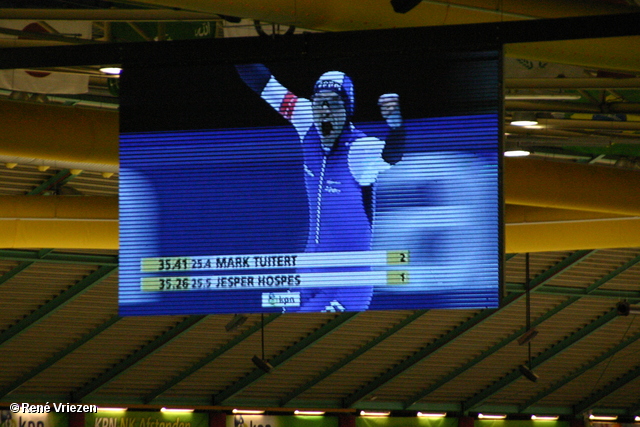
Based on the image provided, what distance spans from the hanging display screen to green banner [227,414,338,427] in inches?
811

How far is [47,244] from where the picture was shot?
16.9m

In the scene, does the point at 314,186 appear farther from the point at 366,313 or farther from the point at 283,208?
the point at 366,313

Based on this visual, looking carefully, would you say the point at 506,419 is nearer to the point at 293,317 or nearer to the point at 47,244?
the point at 293,317

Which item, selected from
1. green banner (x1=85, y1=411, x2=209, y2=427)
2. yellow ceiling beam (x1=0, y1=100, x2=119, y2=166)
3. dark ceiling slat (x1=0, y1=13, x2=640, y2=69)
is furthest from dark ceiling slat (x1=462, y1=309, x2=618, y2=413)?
dark ceiling slat (x1=0, y1=13, x2=640, y2=69)

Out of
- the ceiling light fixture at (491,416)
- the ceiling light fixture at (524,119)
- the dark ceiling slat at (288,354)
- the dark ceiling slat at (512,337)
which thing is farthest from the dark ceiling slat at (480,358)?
the ceiling light fixture at (524,119)

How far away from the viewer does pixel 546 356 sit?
29578mm

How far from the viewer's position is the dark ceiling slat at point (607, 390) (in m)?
31.9

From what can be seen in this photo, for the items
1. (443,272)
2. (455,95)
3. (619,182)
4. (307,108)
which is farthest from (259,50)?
(619,182)

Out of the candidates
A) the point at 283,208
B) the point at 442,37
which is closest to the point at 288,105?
the point at 283,208

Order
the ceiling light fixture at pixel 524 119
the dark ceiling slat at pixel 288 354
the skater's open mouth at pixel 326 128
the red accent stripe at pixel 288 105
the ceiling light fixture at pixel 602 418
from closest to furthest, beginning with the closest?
the skater's open mouth at pixel 326 128, the red accent stripe at pixel 288 105, the ceiling light fixture at pixel 524 119, the dark ceiling slat at pixel 288 354, the ceiling light fixture at pixel 602 418

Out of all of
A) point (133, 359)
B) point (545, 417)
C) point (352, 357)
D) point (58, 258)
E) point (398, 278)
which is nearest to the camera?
point (398, 278)

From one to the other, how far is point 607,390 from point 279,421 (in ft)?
34.5

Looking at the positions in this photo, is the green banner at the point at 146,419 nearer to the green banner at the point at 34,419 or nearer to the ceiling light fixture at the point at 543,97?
the green banner at the point at 34,419

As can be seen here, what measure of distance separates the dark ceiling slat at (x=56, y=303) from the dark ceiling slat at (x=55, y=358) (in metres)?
1.37
